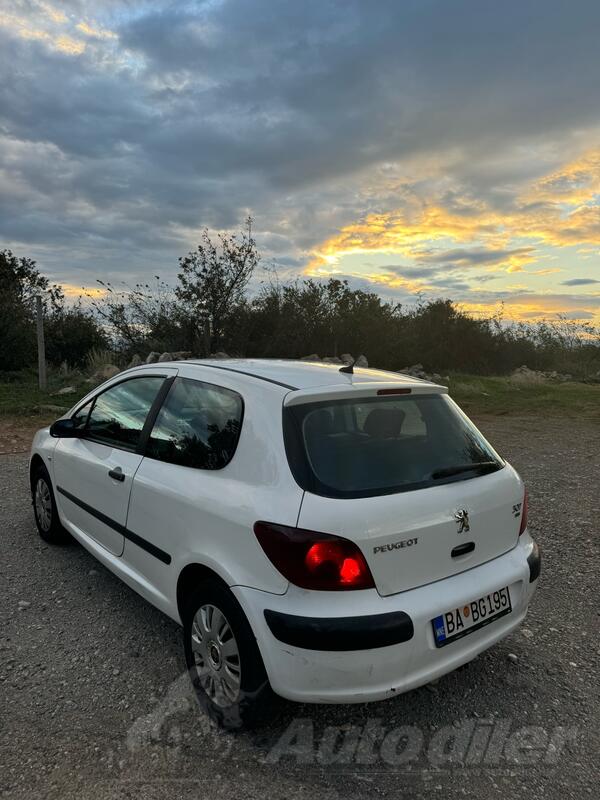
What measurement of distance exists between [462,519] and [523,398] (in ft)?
47.0

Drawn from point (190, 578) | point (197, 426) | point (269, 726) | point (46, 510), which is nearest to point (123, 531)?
point (190, 578)

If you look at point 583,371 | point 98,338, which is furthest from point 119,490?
point 583,371

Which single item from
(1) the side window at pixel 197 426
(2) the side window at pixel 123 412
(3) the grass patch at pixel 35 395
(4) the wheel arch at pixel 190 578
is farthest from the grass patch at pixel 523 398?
(4) the wheel arch at pixel 190 578

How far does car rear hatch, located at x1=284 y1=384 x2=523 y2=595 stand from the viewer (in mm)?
2141

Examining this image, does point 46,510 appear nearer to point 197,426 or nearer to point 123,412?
point 123,412

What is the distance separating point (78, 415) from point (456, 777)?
3.24 m

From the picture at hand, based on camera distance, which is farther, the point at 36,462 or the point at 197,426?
the point at 36,462

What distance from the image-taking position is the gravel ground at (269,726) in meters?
2.14

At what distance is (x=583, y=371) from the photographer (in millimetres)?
26547

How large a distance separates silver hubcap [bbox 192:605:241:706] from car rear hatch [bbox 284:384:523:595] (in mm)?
719

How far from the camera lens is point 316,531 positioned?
81.6 inches

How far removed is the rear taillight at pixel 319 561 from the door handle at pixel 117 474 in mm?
1389

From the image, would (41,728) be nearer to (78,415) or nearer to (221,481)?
(221,481)

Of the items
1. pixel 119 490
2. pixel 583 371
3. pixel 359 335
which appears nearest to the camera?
pixel 119 490
